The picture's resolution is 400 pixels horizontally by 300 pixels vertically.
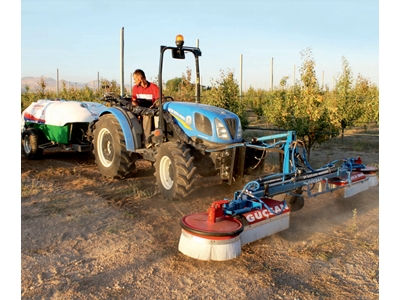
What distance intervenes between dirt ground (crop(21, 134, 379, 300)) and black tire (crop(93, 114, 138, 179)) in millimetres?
505

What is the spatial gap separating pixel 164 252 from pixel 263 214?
1051 millimetres

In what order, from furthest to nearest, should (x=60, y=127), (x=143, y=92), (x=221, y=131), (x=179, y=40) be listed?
(x=60, y=127), (x=143, y=92), (x=179, y=40), (x=221, y=131)


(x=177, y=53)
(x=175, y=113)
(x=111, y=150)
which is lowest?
(x=111, y=150)

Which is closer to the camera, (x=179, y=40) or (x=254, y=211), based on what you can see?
(x=254, y=211)

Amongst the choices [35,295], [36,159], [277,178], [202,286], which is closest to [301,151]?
[277,178]

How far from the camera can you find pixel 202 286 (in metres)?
3.10

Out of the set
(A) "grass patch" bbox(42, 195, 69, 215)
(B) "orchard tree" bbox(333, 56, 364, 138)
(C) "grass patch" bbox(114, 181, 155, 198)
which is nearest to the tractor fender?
(C) "grass patch" bbox(114, 181, 155, 198)

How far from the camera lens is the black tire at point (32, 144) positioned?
8.36 m

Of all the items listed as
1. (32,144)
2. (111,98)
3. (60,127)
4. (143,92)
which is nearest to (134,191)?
(143,92)

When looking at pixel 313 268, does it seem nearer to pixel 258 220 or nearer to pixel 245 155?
Result: pixel 258 220

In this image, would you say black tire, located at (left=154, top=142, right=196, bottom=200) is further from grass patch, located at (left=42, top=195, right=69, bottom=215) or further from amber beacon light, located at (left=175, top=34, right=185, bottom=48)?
amber beacon light, located at (left=175, top=34, right=185, bottom=48)

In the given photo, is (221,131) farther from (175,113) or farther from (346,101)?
(346,101)

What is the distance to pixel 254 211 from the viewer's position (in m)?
3.82

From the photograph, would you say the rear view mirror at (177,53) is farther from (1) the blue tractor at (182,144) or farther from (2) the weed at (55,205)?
(2) the weed at (55,205)
